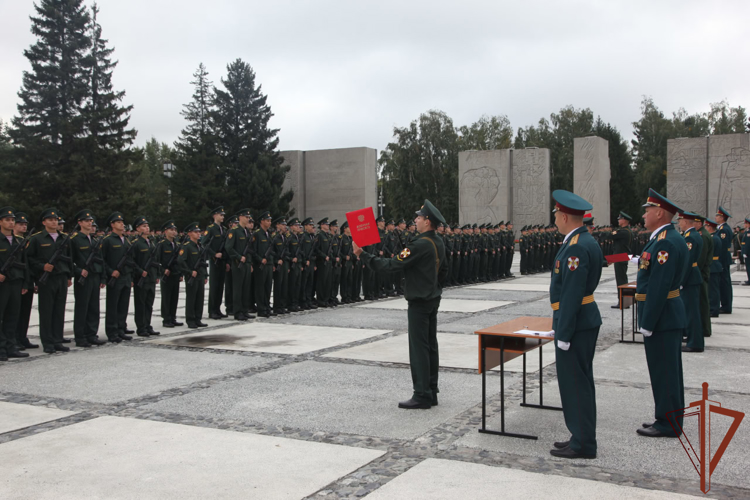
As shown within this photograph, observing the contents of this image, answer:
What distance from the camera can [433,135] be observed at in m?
57.8

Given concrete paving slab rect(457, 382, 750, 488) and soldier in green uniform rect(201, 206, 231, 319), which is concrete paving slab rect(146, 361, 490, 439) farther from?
soldier in green uniform rect(201, 206, 231, 319)

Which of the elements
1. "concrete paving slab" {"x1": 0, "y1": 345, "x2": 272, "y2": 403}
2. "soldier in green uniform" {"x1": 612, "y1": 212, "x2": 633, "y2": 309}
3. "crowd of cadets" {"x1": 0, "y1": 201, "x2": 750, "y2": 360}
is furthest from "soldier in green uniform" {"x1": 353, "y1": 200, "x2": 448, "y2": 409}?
"soldier in green uniform" {"x1": 612, "y1": 212, "x2": 633, "y2": 309}

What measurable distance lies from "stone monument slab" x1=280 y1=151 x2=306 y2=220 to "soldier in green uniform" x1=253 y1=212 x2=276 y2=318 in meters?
24.0

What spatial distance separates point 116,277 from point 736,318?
35.2ft

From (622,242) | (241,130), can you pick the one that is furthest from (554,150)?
(622,242)

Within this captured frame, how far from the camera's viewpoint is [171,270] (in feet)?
36.1

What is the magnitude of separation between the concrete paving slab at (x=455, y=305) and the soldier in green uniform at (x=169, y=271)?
4.29 meters

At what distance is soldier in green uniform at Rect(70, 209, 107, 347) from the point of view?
364 inches

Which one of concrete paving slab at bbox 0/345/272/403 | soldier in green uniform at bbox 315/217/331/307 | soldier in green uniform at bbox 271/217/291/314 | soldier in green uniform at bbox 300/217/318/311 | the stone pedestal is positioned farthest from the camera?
the stone pedestal

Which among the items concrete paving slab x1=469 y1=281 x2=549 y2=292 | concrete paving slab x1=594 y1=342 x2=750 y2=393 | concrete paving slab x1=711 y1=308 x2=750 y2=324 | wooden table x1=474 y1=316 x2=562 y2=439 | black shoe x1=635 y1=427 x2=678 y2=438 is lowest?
black shoe x1=635 y1=427 x2=678 y2=438

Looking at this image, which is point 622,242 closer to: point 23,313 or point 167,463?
point 23,313

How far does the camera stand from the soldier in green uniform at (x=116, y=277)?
9609 millimetres

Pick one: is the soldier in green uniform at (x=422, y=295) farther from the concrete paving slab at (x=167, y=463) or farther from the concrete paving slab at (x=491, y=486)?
the concrete paving slab at (x=491, y=486)

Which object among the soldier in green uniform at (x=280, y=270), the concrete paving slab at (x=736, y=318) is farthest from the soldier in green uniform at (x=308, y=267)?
the concrete paving slab at (x=736, y=318)
